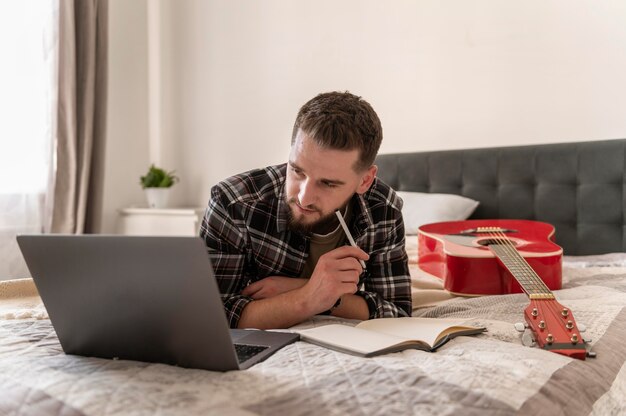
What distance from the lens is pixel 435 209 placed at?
8.72 ft

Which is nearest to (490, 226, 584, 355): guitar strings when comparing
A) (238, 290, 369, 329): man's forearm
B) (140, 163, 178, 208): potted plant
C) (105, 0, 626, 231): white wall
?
(238, 290, 369, 329): man's forearm

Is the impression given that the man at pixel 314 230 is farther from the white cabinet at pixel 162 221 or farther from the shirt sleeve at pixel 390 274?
the white cabinet at pixel 162 221

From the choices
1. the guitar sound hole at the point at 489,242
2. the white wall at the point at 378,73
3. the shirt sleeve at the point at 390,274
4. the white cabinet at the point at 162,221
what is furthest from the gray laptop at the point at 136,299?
the white cabinet at the point at 162,221

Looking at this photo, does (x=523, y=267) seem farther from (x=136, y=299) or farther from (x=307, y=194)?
(x=136, y=299)

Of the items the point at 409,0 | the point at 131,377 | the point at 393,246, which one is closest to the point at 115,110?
the point at 409,0

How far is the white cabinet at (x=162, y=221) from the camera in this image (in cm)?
365

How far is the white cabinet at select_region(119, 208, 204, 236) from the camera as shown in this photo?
3652 mm

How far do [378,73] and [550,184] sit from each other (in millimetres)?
1121

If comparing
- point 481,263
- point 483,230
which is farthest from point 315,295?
point 483,230

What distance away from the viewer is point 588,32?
103 inches

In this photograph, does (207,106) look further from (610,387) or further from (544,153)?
(610,387)

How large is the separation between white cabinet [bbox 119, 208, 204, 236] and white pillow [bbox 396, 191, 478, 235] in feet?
4.68

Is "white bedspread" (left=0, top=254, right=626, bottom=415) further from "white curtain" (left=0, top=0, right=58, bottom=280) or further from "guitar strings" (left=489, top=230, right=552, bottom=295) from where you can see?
"white curtain" (left=0, top=0, right=58, bottom=280)

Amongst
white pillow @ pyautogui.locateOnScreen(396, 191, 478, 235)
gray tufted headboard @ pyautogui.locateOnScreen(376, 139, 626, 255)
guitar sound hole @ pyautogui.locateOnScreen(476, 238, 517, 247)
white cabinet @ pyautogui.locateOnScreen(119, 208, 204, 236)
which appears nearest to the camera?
guitar sound hole @ pyautogui.locateOnScreen(476, 238, 517, 247)
